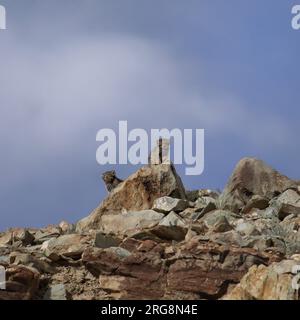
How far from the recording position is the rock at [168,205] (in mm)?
27344

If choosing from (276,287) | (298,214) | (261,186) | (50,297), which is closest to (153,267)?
(50,297)

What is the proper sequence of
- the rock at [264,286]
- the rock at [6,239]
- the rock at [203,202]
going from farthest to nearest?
the rock at [203,202] → the rock at [6,239] → the rock at [264,286]

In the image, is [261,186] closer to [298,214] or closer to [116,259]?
[298,214]

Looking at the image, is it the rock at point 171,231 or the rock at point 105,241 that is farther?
the rock at point 171,231

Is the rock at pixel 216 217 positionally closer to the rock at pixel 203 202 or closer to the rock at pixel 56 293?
the rock at pixel 203 202

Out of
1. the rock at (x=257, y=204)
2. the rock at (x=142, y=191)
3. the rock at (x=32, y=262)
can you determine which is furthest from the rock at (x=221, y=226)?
the rock at (x=142, y=191)

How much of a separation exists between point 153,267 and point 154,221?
5025mm

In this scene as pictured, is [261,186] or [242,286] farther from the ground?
[261,186]

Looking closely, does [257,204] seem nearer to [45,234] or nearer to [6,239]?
[45,234]

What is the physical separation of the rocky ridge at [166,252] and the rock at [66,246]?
0.08 ft

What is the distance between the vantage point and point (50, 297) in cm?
2078

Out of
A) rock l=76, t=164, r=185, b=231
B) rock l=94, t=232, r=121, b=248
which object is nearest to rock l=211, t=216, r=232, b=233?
rock l=94, t=232, r=121, b=248

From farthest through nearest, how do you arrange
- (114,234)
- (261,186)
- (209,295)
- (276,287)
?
(261,186) < (114,234) < (209,295) < (276,287)

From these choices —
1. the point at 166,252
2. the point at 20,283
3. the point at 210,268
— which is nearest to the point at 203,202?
the point at 166,252
